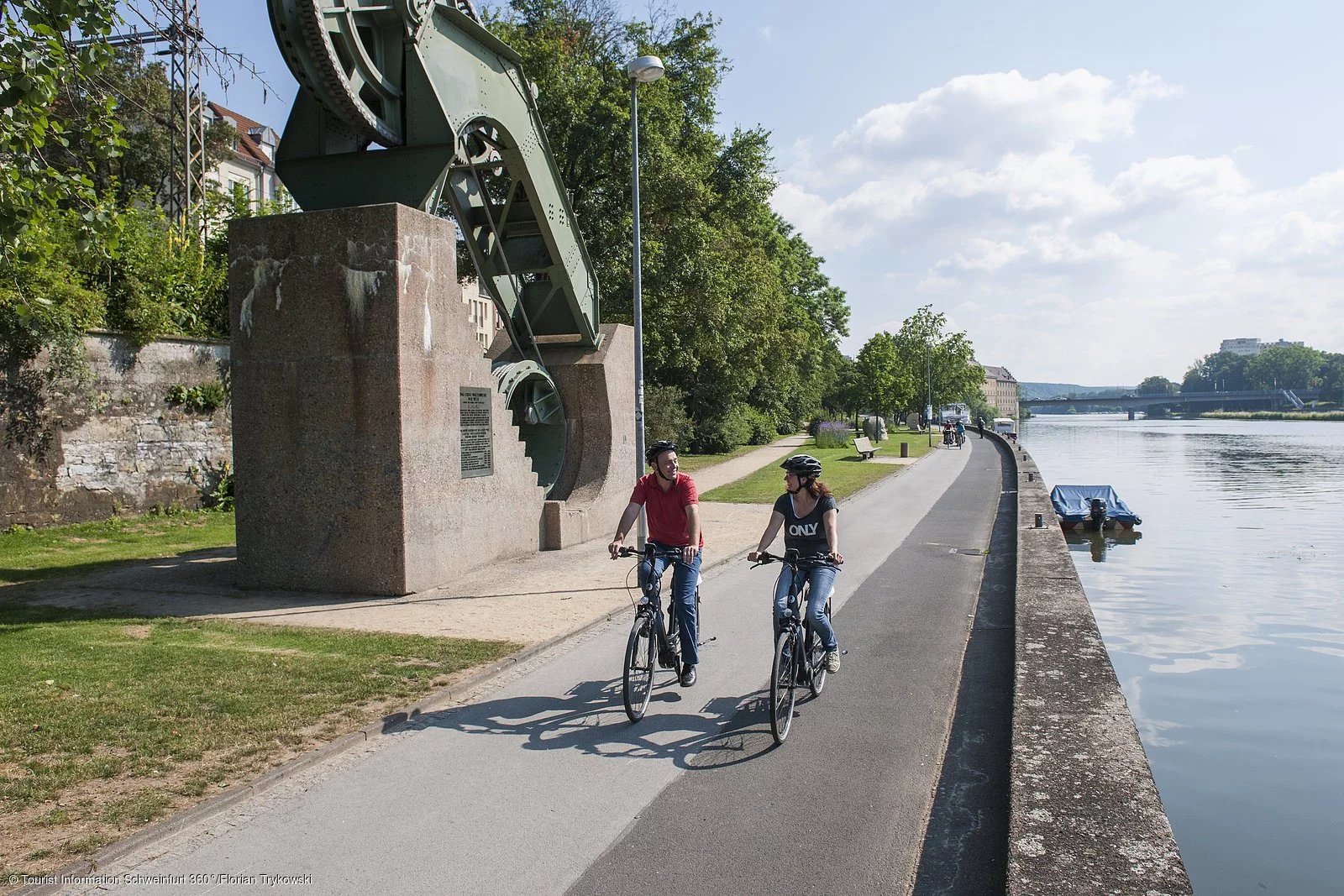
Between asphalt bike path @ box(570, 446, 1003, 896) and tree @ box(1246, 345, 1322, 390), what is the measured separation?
18036cm

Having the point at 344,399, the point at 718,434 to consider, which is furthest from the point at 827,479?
the point at 344,399

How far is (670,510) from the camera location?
6828mm

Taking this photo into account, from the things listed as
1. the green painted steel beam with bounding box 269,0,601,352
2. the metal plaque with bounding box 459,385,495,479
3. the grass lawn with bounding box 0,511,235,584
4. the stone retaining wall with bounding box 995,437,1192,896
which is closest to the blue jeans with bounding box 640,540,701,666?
the stone retaining wall with bounding box 995,437,1192,896

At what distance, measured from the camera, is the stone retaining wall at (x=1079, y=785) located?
374 cm

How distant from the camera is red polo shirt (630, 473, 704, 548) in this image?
6.80 metres

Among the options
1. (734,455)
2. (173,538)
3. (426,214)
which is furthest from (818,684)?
(734,455)

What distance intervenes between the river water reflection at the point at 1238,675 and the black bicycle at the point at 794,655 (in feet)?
7.06

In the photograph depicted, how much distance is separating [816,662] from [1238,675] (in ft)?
14.8

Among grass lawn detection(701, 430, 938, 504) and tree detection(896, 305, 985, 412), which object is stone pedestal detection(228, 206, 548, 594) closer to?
grass lawn detection(701, 430, 938, 504)

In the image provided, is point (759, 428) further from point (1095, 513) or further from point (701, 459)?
point (1095, 513)

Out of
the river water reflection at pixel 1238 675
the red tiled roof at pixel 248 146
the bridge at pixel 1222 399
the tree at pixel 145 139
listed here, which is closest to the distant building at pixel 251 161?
the red tiled roof at pixel 248 146

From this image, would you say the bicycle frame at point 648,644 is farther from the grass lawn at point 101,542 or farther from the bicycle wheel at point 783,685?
the grass lawn at point 101,542

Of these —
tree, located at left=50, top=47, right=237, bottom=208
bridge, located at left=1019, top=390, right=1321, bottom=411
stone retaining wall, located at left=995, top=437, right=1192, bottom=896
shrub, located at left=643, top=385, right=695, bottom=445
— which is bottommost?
stone retaining wall, located at left=995, top=437, right=1192, bottom=896

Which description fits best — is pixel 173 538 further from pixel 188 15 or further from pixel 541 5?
pixel 541 5
